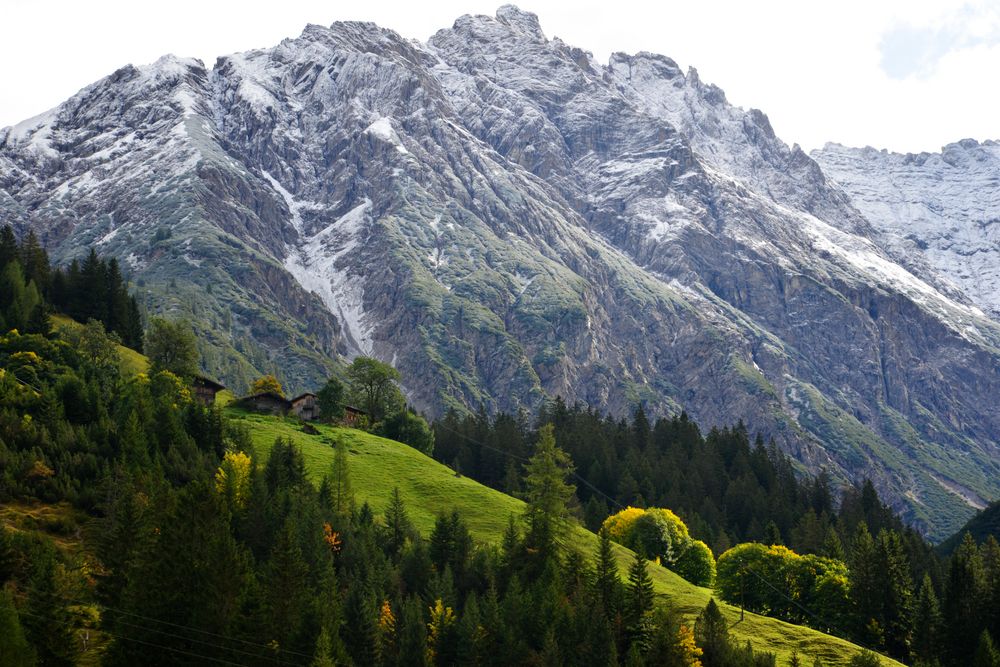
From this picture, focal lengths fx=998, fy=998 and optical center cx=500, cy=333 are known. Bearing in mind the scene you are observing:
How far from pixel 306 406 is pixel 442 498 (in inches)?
1824

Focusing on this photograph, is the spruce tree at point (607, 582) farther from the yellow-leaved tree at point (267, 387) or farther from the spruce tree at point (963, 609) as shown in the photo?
the yellow-leaved tree at point (267, 387)

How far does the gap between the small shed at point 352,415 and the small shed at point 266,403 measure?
10.3 metres

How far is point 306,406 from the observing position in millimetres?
173250

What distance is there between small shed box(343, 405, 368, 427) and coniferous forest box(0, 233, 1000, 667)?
107 feet

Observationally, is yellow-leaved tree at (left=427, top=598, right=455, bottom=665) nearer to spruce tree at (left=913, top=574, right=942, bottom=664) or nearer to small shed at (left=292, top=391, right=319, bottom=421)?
spruce tree at (left=913, top=574, right=942, bottom=664)

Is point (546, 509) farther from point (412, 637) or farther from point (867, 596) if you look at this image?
point (867, 596)

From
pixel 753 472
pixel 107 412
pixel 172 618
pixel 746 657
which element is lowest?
pixel 172 618

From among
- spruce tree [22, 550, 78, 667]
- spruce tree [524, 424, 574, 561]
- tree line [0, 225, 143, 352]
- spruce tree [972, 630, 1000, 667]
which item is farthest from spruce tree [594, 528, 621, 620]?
tree line [0, 225, 143, 352]

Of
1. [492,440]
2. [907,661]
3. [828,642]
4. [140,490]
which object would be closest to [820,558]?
[907,661]

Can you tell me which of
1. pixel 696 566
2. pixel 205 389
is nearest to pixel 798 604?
pixel 696 566

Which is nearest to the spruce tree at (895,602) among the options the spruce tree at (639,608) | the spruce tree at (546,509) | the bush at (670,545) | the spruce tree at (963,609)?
the spruce tree at (963,609)

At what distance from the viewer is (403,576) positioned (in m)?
105

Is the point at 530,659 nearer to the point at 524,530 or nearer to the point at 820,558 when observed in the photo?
the point at 524,530

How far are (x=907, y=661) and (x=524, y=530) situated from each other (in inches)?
1781
